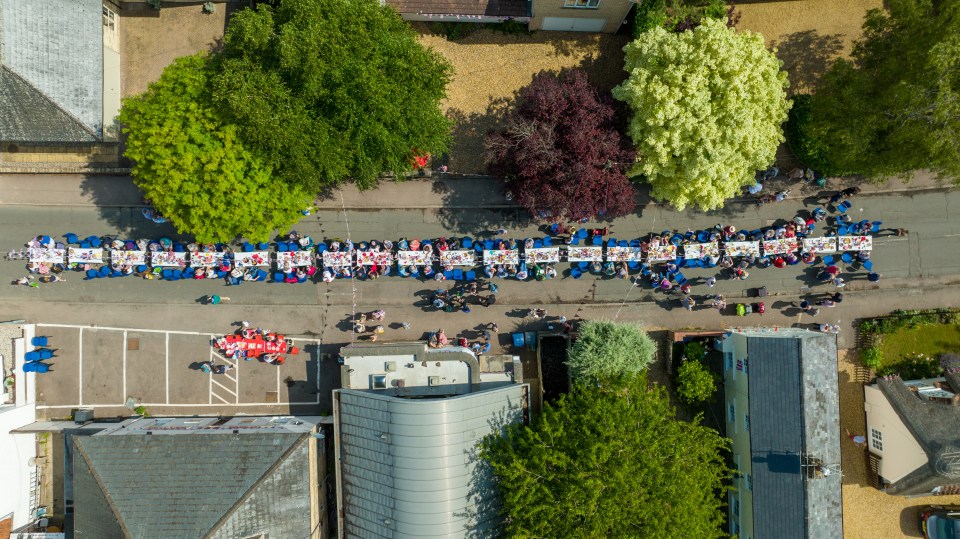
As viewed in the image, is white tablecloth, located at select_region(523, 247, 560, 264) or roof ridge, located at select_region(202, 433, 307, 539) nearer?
roof ridge, located at select_region(202, 433, 307, 539)

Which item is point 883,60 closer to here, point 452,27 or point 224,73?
point 452,27

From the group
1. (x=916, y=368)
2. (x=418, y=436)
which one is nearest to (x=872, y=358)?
(x=916, y=368)

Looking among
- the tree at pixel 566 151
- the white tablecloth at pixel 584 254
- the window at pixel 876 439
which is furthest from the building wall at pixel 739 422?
the tree at pixel 566 151

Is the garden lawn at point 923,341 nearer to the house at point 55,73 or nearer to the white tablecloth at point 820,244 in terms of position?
the white tablecloth at point 820,244

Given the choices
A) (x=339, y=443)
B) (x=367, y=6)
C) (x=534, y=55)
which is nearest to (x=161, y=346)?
(x=339, y=443)

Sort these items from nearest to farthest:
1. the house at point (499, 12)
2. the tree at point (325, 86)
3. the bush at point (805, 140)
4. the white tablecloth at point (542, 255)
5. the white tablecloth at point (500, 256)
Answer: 1. the tree at point (325, 86)
2. the bush at point (805, 140)
3. the house at point (499, 12)
4. the white tablecloth at point (500, 256)
5. the white tablecloth at point (542, 255)

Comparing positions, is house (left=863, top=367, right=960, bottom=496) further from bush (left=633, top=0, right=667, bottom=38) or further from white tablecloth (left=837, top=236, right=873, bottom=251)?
bush (left=633, top=0, right=667, bottom=38)

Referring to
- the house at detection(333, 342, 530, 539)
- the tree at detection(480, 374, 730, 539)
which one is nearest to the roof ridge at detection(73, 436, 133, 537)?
the house at detection(333, 342, 530, 539)
